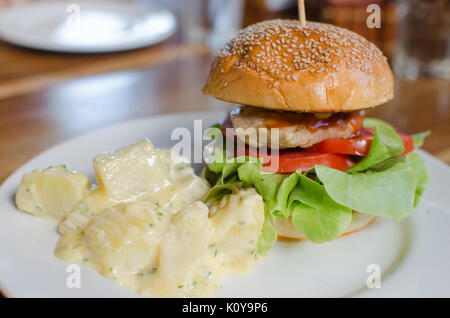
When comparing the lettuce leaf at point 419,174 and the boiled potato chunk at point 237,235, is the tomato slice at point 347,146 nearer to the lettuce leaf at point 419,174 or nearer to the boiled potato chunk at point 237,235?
the lettuce leaf at point 419,174

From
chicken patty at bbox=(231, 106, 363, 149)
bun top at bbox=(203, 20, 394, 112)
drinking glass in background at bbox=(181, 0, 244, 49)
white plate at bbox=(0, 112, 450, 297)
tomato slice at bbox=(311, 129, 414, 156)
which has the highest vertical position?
drinking glass in background at bbox=(181, 0, 244, 49)

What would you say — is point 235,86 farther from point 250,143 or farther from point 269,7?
point 269,7

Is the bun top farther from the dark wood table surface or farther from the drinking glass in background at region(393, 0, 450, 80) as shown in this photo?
the drinking glass in background at region(393, 0, 450, 80)

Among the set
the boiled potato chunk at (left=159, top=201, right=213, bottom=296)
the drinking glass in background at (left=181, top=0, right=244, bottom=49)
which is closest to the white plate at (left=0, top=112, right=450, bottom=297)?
the boiled potato chunk at (left=159, top=201, right=213, bottom=296)

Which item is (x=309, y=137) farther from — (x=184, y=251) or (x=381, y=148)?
(x=184, y=251)

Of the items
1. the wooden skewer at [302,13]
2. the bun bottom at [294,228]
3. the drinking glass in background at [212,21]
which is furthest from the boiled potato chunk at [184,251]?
the drinking glass in background at [212,21]
